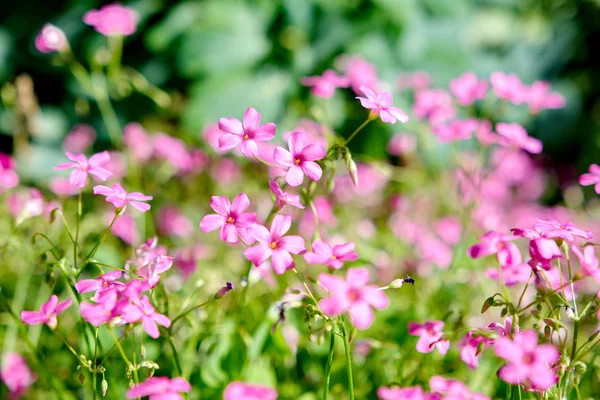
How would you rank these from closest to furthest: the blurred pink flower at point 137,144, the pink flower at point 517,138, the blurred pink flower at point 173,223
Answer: the pink flower at point 517,138
the blurred pink flower at point 173,223
the blurred pink flower at point 137,144

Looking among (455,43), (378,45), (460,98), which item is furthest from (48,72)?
(460,98)

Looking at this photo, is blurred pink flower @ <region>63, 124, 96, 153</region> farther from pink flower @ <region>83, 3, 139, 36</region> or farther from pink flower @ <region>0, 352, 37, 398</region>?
pink flower @ <region>0, 352, 37, 398</region>

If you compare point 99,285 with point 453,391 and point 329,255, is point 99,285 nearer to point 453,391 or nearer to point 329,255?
point 329,255

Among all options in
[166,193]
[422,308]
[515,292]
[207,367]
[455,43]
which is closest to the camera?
[207,367]

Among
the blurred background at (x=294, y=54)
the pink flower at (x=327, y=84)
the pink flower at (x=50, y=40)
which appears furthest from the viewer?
the blurred background at (x=294, y=54)

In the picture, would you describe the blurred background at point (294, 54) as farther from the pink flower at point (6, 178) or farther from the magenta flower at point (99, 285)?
the magenta flower at point (99, 285)

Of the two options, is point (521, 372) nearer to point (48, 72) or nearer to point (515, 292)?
point (515, 292)

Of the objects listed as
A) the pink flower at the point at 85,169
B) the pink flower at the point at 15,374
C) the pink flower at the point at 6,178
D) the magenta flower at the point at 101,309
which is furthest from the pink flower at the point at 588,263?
the pink flower at the point at 15,374

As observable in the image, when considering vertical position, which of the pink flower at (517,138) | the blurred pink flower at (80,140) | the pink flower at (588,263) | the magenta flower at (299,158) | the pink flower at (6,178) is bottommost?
the blurred pink flower at (80,140)
